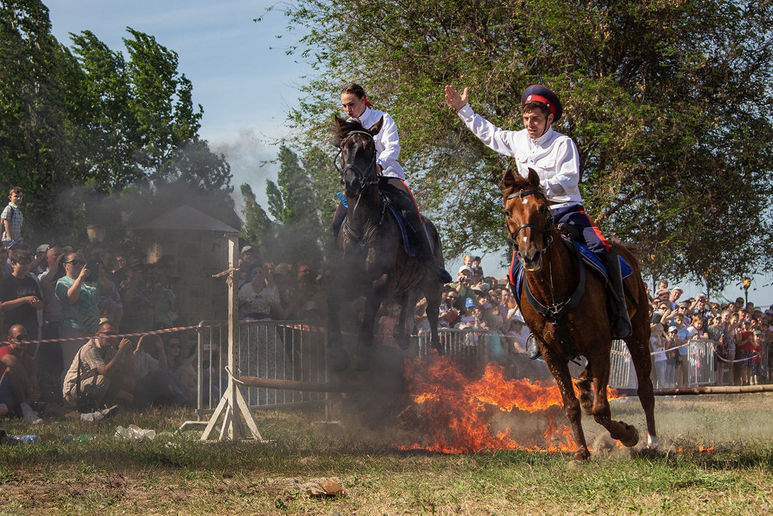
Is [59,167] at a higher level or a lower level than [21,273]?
higher

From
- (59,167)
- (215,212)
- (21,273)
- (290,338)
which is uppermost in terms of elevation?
(59,167)

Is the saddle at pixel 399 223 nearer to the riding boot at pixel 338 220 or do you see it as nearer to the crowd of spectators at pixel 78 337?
the riding boot at pixel 338 220

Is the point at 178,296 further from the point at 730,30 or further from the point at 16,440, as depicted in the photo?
the point at 730,30

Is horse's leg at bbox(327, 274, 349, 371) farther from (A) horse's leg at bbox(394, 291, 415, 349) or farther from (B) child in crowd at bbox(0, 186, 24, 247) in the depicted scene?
(B) child in crowd at bbox(0, 186, 24, 247)

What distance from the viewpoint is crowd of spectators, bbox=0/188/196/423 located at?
467 inches

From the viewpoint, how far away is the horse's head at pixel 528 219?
6855mm

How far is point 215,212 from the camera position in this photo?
21.3 m

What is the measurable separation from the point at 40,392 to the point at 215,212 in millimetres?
9645

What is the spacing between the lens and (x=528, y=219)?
6.91 metres

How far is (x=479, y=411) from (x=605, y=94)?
46.4ft

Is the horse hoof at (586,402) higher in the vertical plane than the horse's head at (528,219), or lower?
lower

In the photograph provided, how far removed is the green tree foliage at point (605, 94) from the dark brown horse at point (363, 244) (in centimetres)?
1296

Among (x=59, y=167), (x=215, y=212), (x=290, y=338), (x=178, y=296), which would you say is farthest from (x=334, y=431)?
(x=59, y=167)

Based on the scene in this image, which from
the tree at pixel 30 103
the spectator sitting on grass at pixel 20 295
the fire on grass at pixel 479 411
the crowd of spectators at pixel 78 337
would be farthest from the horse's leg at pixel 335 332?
the tree at pixel 30 103
